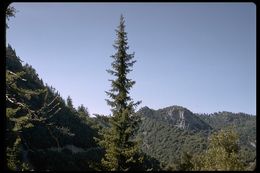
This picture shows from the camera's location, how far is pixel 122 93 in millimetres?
24828

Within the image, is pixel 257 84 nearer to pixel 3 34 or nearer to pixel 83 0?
pixel 83 0

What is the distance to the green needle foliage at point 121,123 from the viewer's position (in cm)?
2272

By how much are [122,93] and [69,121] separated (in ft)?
422

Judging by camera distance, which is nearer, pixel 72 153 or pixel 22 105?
pixel 22 105

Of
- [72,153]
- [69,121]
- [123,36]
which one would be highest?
[123,36]

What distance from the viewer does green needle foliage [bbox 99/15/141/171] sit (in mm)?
22719

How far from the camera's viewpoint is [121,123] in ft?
78.0

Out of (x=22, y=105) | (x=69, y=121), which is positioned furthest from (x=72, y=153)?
(x=22, y=105)

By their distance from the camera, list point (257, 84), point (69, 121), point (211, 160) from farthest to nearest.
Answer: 1. point (69, 121)
2. point (211, 160)
3. point (257, 84)

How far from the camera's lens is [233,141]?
85.3 ft

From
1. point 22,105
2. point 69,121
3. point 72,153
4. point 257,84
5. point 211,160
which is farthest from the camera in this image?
point 69,121

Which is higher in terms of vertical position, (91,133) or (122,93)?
(122,93)

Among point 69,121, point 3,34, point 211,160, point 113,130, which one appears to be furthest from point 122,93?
point 69,121

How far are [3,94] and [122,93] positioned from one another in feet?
69.3
